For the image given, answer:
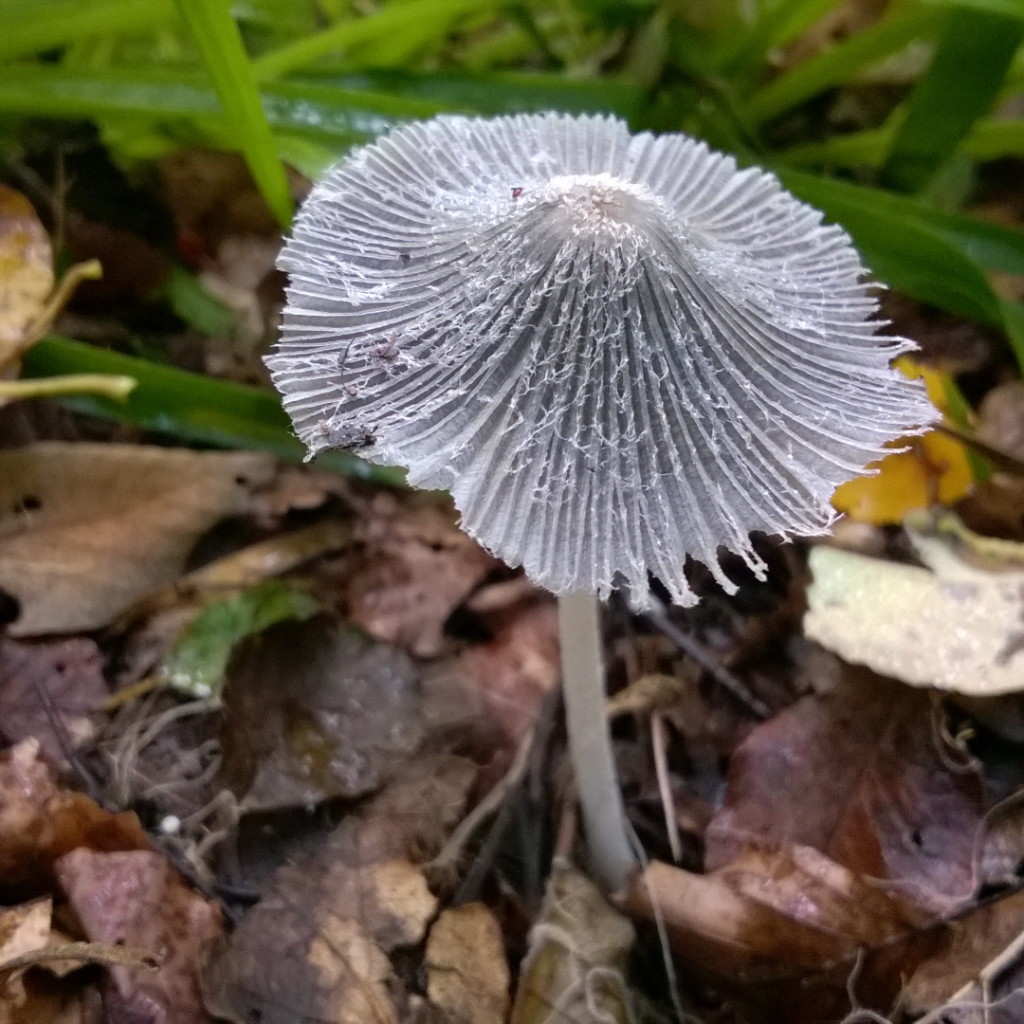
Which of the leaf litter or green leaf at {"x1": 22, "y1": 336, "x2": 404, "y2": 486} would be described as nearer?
the leaf litter

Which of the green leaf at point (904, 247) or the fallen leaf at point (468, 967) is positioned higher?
the green leaf at point (904, 247)

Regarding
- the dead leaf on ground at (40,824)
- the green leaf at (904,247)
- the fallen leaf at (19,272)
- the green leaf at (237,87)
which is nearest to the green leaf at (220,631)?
the dead leaf on ground at (40,824)

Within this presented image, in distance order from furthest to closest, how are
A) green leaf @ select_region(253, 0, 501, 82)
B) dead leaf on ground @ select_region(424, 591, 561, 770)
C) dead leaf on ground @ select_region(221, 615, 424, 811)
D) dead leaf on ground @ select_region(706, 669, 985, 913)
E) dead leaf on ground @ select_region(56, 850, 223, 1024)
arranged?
green leaf @ select_region(253, 0, 501, 82) < dead leaf on ground @ select_region(424, 591, 561, 770) < dead leaf on ground @ select_region(221, 615, 424, 811) < dead leaf on ground @ select_region(706, 669, 985, 913) < dead leaf on ground @ select_region(56, 850, 223, 1024)

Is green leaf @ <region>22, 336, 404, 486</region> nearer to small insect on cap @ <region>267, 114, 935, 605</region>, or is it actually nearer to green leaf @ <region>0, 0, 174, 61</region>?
small insect on cap @ <region>267, 114, 935, 605</region>

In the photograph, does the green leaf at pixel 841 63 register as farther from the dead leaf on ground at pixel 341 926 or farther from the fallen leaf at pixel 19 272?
the dead leaf on ground at pixel 341 926

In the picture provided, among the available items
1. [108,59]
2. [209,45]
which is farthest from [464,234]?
[108,59]

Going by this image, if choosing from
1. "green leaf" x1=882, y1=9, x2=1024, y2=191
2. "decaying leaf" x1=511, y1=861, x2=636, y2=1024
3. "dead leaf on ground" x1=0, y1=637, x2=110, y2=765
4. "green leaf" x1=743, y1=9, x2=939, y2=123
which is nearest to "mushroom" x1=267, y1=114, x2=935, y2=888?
"decaying leaf" x1=511, y1=861, x2=636, y2=1024

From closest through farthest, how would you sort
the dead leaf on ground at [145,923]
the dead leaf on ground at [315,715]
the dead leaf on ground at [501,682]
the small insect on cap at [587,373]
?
1. the small insect on cap at [587,373]
2. the dead leaf on ground at [145,923]
3. the dead leaf on ground at [315,715]
4. the dead leaf on ground at [501,682]
